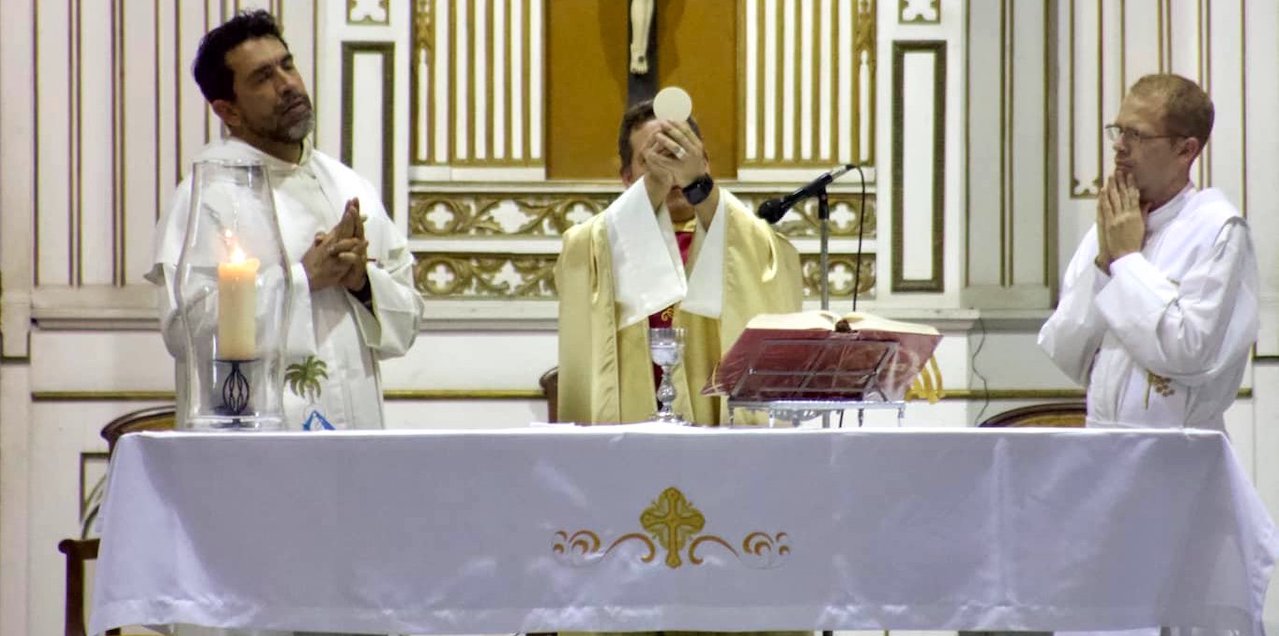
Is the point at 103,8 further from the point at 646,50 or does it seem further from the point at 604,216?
the point at 604,216

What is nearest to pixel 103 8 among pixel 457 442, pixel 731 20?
pixel 731 20

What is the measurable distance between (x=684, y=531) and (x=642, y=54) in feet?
9.87

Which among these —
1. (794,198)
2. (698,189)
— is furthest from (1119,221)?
(698,189)

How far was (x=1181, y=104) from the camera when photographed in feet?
12.7

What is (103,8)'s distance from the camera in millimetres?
5496

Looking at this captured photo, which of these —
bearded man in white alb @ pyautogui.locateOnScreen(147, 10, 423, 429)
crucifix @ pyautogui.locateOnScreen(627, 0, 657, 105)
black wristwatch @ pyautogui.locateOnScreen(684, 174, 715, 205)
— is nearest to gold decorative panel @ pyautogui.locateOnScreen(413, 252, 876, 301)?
crucifix @ pyautogui.locateOnScreen(627, 0, 657, 105)

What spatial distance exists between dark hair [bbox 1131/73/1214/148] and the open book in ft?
3.45

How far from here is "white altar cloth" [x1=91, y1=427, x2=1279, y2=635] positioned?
9.34ft

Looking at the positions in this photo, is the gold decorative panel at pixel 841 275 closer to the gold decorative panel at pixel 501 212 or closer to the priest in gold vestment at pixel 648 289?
the gold decorative panel at pixel 501 212

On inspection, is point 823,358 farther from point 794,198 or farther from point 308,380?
point 308,380

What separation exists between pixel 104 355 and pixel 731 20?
2.32 meters

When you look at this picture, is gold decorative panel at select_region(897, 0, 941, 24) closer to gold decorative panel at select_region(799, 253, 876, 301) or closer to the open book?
gold decorative panel at select_region(799, 253, 876, 301)

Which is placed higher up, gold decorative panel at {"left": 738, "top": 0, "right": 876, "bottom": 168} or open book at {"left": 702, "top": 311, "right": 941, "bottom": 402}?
gold decorative panel at {"left": 738, "top": 0, "right": 876, "bottom": 168}

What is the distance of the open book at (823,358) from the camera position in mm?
3090
